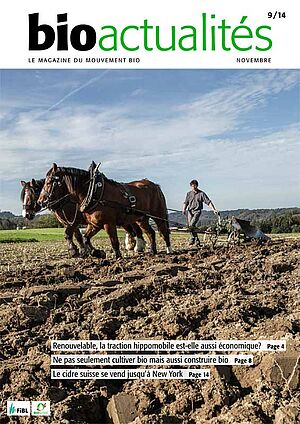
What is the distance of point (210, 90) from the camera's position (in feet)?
17.3

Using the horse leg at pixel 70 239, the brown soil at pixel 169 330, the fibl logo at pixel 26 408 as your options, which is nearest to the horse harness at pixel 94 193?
the horse leg at pixel 70 239

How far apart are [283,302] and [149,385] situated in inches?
54.3

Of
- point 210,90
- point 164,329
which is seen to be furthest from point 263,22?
point 164,329

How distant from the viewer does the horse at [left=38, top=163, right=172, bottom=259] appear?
7762 millimetres

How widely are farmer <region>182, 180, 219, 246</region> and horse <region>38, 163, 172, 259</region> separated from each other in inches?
22.1

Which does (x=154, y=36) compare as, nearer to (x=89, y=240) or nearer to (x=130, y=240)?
(x=89, y=240)

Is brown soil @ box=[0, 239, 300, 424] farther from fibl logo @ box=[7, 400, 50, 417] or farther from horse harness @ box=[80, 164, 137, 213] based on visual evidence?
horse harness @ box=[80, 164, 137, 213]

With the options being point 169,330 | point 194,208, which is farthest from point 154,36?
point 194,208

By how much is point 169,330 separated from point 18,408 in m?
1.19

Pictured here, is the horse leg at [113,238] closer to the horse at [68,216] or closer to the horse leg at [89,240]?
the horse leg at [89,240]

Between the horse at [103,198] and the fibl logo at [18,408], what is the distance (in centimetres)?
429

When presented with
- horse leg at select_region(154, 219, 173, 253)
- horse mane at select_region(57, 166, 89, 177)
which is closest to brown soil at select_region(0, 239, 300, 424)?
horse mane at select_region(57, 166, 89, 177)

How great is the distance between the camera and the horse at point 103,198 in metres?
7.76

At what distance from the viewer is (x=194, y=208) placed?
8539mm
